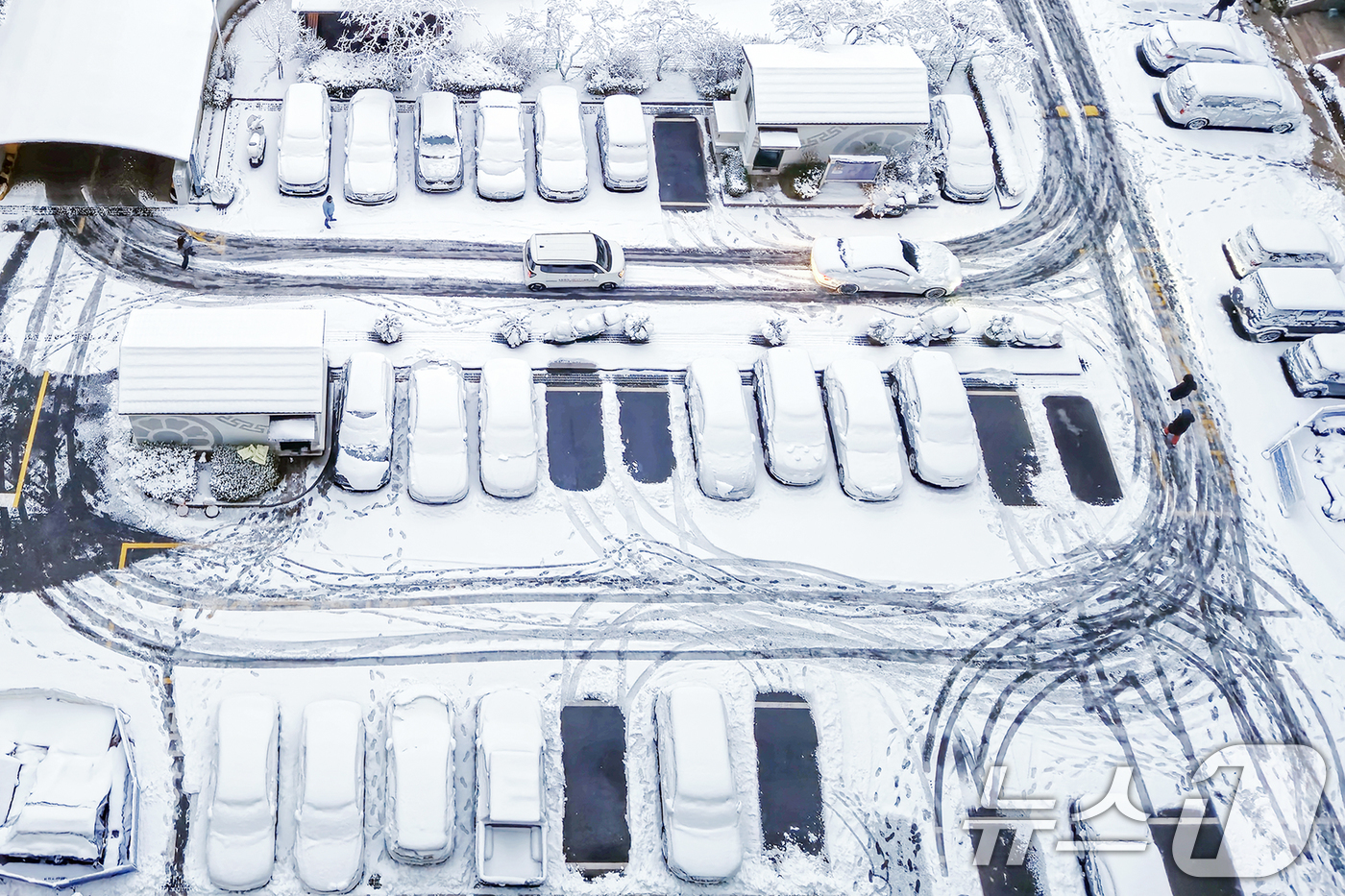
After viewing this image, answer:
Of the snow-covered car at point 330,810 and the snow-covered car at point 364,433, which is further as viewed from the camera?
the snow-covered car at point 364,433

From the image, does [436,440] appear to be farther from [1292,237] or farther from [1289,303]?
[1292,237]

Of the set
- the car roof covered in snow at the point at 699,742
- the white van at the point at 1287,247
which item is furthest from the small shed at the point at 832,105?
the car roof covered in snow at the point at 699,742

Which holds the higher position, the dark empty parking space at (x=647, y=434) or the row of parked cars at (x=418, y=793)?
the dark empty parking space at (x=647, y=434)

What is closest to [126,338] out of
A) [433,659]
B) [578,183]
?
[433,659]

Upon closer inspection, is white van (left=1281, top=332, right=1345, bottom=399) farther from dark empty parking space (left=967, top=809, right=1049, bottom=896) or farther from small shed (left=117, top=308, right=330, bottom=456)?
small shed (left=117, top=308, right=330, bottom=456)

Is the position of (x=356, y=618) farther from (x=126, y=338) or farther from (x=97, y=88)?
(x=97, y=88)

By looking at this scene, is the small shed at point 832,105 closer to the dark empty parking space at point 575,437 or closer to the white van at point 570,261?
the white van at point 570,261
